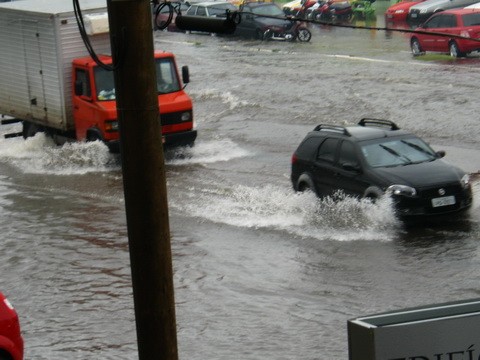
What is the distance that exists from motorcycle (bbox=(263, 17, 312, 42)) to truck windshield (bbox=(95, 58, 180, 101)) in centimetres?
2478

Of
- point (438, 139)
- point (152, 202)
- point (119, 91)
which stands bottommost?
point (438, 139)

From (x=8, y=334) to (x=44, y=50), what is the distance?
1647 cm

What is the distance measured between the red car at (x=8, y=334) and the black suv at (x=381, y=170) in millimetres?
8340

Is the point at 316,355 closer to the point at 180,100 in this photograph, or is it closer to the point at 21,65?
the point at 180,100

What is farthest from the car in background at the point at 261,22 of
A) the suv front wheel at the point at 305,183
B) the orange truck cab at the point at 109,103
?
the suv front wheel at the point at 305,183

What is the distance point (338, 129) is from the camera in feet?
61.1

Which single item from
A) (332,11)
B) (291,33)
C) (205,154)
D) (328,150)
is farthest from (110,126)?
(332,11)

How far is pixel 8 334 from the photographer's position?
948 centimetres

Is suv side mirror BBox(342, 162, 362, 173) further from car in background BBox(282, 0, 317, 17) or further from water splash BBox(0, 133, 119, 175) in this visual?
car in background BBox(282, 0, 317, 17)

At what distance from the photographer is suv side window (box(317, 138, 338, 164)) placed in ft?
60.0

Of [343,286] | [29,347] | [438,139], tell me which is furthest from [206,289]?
[438,139]

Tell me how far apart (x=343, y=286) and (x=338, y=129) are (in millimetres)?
4560

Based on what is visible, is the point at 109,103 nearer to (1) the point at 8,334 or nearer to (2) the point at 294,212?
(2) the point at 294,212

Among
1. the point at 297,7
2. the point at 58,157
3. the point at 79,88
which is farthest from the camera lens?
the point at 297,7
